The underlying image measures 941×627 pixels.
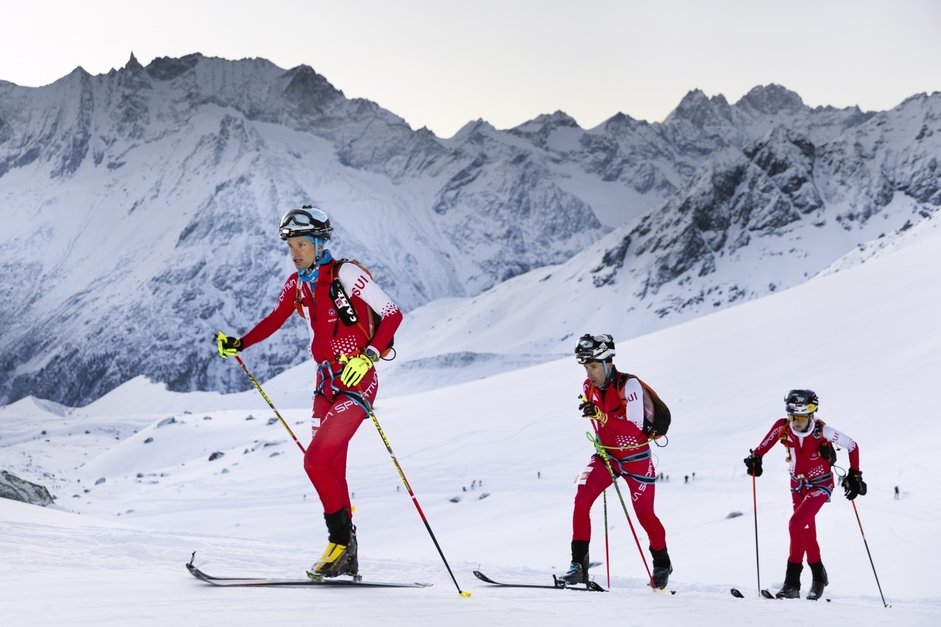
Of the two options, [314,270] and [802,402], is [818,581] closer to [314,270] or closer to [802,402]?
[802,402]

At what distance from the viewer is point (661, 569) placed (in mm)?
8781

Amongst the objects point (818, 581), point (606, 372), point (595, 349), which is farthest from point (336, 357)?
point (818, 581)

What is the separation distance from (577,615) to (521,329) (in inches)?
5720

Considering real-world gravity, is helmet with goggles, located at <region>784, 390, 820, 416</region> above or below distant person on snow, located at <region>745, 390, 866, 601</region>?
above

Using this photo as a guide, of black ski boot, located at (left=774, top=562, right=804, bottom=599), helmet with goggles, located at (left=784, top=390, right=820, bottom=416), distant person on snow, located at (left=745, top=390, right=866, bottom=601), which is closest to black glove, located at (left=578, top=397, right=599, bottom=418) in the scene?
distant person on snow, located at (left=745, top=390, right=866, bottom=601)

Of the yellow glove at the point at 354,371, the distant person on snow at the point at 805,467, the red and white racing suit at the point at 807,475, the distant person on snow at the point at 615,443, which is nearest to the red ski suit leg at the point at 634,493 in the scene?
the distant person on snow at the point at 615,443

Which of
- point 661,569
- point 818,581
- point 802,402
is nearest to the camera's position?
point 661,569

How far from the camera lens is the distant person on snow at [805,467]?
1043 centimetres

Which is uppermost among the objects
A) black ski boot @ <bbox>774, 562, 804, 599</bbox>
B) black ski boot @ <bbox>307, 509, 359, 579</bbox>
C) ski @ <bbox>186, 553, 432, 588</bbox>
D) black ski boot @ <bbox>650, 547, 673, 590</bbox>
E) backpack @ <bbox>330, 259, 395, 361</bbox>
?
backpack @ <bbox>330, 259, 395, 361</bbox>

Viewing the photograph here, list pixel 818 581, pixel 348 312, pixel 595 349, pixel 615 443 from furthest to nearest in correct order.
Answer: pixel 818 581 → pixel 615 443 → pixel 595 349 → pixel 348 312

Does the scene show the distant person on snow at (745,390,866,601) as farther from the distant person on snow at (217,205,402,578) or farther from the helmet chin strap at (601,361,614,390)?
the distant person on snow at (217,205,402,578)

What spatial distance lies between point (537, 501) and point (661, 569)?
16411 mm

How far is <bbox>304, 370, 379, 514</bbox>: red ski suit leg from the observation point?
21.8 feet

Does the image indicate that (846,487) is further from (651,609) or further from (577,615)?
(577,615)
